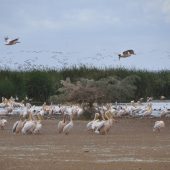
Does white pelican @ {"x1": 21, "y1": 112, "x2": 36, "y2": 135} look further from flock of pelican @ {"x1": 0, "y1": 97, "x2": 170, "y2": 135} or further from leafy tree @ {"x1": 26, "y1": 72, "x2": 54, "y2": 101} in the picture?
leafy tree @ {"x1": 26, "y1": 72, "x2": 54, "y2": 101}

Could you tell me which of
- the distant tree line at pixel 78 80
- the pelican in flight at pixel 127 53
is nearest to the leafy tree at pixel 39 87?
the distant tree line at pixel 78 80

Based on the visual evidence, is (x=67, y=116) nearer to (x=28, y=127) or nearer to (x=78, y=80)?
(x=78, y=80)

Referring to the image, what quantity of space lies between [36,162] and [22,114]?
24141 mm

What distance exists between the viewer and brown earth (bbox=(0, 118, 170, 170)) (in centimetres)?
1510

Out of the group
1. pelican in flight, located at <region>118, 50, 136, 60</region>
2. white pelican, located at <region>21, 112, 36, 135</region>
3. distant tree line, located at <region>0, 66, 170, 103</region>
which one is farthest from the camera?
distant tree line, located at <region>0, 66, 170, 103</region>

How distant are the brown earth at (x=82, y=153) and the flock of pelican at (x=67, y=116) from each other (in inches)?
47.1

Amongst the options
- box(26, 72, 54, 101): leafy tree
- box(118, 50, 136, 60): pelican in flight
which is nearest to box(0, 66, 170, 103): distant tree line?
box(26, 72, 54, 101): leafy tree

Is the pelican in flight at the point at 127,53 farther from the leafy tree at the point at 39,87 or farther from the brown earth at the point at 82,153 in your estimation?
the leafy tree at the point at 39,87

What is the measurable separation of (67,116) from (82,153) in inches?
831

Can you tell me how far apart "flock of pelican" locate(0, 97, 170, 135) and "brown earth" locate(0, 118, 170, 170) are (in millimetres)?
1196

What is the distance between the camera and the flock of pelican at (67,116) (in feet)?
85.8

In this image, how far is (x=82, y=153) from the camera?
1798 centimetres

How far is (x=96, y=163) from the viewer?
15.5 meters

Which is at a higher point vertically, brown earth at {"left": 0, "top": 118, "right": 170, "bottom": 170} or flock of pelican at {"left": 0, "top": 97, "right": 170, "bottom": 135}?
flock of pelican at {"left": 0, "top": 97, "right": 170, "bottom": 135}
